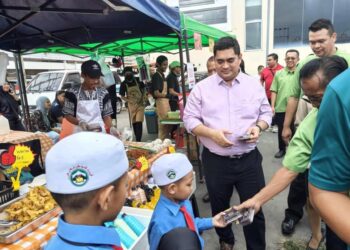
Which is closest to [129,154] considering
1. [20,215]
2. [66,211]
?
[20,215]

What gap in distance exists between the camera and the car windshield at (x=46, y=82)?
9343 millimetres

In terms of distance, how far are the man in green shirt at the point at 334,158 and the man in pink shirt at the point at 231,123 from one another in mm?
1284

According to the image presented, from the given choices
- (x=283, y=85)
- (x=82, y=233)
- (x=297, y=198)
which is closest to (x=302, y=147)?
(x=82, y=233)

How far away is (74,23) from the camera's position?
164 inches

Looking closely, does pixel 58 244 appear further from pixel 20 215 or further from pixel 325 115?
pixel 20 215

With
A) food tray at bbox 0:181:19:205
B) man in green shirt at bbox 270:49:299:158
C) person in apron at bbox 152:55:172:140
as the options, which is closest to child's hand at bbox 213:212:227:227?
food tray at bbox 0:181:19:205

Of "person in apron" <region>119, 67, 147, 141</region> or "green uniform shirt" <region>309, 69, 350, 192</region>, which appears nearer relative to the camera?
"green uniform shirt" <region>309, 69, 350, 192</region>

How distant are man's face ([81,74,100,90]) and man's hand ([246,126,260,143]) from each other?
1.80 meters

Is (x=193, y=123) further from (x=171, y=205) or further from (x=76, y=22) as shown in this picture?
(x=76, y=22)

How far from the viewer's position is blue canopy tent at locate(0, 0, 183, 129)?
2984mm

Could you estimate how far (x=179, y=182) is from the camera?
1.61m

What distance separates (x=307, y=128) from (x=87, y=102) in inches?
91.2

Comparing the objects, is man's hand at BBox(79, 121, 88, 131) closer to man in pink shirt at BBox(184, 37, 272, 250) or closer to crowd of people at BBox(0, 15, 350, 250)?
crowd of people at BBox(0, 15, 350, 250)

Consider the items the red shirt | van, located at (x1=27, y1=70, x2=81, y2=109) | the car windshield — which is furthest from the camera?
the car windshield
